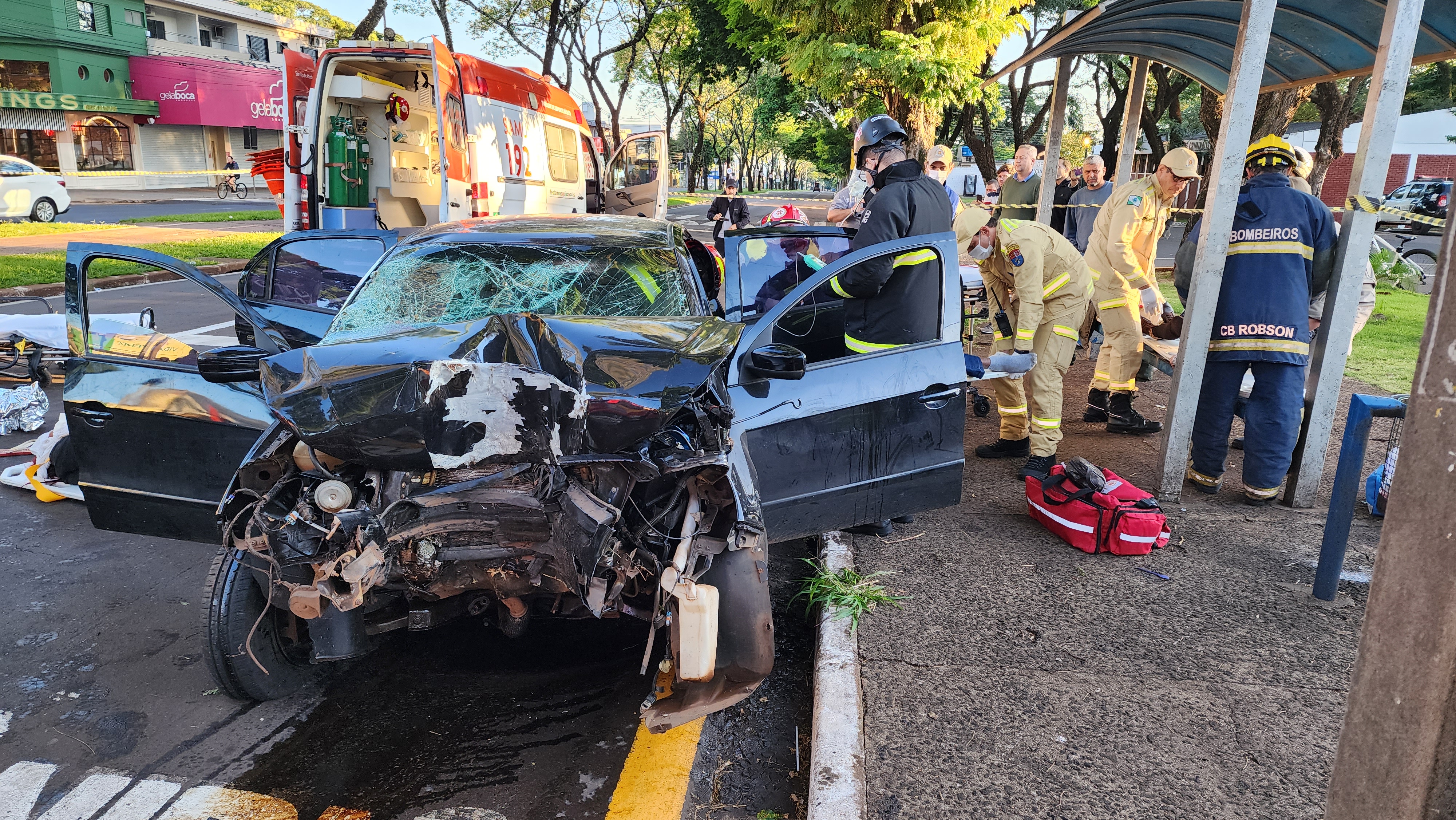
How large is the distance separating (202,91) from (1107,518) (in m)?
43.2

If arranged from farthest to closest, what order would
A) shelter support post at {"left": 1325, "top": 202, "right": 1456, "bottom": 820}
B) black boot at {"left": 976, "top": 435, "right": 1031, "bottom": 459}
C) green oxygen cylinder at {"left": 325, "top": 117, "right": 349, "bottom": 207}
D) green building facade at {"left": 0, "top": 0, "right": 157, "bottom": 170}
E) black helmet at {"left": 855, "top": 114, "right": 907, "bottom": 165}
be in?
green building facade at {"left": 0, "top": 0, "right": 157, "bottom": 170}, green oxygen cylinder at {"left": 325, "top": 117, "right": 349, "bottom": 207}, black boot at {"left": 976, "top": 435, "right": 1031, "bottom": 459}, black helmet at {"left": 855, "top": 114, "right": 907, "bottom": 165}, shelter support post at {"left": 1325, "top": 202, "right": 1456, "bottom": 820}

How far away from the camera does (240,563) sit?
9.53ft

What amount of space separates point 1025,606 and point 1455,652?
224cm

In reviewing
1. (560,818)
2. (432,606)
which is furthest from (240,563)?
(560,818)

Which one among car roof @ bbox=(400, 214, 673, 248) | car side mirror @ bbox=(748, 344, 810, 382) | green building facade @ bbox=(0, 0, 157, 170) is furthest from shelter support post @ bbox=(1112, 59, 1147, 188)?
green building facade @ bbox=(0, 0, 157, 170)

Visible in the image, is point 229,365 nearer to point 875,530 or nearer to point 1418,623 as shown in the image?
point 875,530

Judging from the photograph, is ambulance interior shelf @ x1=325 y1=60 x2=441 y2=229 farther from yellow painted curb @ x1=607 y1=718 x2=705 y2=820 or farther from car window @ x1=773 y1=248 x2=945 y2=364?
yellow painted curb @ x1=607 y1=718 x2=705 y2=820

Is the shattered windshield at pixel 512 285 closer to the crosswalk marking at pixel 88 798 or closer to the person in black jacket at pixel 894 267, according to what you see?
the person in black jacket at pixel 894 267

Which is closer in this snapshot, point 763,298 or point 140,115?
point 763,298

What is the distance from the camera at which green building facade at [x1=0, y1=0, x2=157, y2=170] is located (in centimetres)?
3262

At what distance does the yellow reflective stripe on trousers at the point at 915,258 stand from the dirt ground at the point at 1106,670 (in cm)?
132

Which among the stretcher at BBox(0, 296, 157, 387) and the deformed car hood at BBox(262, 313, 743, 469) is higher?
the deformed car hood at BBox(262, 313, 743, 469)

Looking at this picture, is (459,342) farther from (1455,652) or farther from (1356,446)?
(1356,446)

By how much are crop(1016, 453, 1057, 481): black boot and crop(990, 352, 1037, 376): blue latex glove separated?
519 mm
